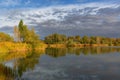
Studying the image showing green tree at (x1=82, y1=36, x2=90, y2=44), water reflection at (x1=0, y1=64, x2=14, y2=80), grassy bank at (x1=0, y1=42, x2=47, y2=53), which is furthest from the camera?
green tree at (x1=82, y1=36, x2=90, y2=44)

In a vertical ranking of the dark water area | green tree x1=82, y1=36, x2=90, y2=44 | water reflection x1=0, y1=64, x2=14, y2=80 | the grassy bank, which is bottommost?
the dark water area

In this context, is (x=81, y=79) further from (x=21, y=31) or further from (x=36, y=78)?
(x=21, y=31)

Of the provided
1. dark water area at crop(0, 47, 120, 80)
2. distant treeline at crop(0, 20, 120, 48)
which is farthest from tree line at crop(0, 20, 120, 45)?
dark water area at crop(0, 47, 120, 80)

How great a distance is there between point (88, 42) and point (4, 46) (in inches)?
3574

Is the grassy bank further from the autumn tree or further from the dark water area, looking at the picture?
the dark water area

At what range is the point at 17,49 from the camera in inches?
2432

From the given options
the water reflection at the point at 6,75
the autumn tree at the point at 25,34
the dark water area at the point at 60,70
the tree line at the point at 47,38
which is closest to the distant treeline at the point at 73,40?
the tree line at the point at 47,38

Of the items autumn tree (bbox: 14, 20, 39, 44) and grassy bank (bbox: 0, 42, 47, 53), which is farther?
autumn tree (bbox: 14, 20, 39, 44)

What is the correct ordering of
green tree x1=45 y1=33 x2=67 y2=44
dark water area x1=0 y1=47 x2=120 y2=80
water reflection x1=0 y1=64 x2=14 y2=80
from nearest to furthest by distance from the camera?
water reflection x1=0 y1=64 x2=14 y2=80 < dark water area x1=0 y1=47 x2=120 y2=80 < green tree x1=45 y1=33 x2=67 y2=44

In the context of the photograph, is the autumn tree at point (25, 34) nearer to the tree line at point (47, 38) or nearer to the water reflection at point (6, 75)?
the tree line at point (47, 38)

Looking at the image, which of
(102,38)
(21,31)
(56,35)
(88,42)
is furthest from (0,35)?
(102,38)

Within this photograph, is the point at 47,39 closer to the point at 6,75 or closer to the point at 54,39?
the point at 54,39

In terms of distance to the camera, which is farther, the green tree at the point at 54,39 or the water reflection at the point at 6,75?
the green tree at the point at 54,39

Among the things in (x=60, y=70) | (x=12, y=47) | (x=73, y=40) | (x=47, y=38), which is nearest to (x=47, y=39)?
(x=47, y=38)
